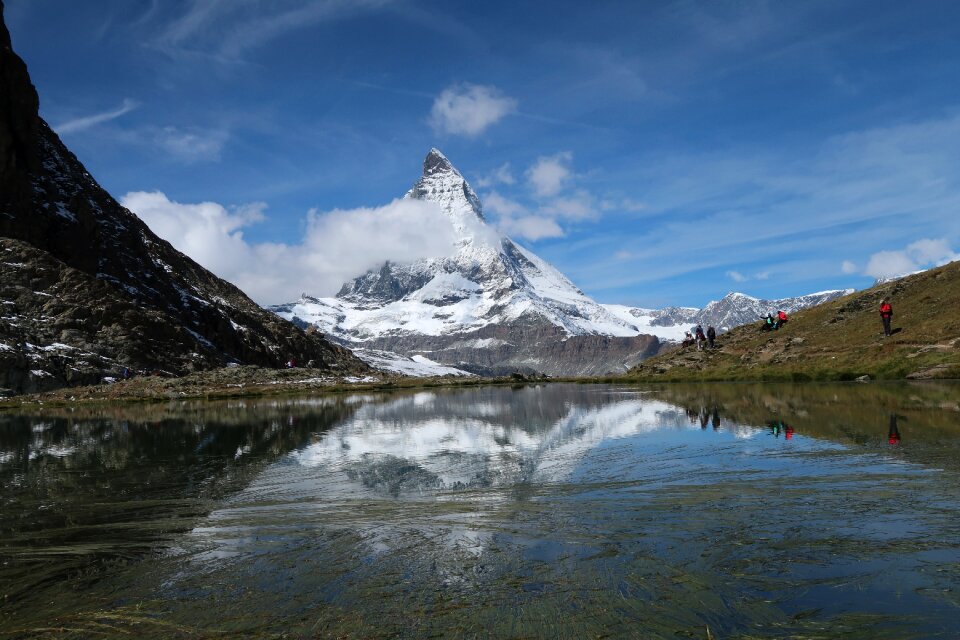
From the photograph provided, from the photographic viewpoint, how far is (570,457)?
66.7ft

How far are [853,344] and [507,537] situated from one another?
173 ft

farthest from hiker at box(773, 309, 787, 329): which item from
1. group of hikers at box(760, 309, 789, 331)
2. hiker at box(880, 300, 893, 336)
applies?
hiker at box(880, 300, 893, 336)

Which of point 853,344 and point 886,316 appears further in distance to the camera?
point 853,344

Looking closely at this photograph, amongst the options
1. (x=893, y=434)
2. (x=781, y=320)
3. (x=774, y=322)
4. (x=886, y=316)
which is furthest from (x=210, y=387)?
(x=893, y=434)

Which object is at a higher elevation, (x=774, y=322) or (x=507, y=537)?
(x=774, y=322)

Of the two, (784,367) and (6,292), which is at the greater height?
(6,292)

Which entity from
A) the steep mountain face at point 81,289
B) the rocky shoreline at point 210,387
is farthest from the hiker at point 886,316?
the steep mountain face at point 81,289

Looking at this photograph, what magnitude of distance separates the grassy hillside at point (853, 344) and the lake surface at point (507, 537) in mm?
26389

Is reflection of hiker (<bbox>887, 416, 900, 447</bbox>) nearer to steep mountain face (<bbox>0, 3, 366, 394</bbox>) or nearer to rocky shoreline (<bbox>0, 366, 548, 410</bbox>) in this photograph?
rocky shoreline (<bbox>0, 366, 548, 410</bbox>)

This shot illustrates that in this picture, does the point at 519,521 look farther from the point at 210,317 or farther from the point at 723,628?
the point at 210,317

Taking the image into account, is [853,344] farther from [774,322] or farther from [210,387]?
[210,387]

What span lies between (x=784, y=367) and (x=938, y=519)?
48379 mm

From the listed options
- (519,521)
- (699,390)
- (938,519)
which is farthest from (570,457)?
(699,390)

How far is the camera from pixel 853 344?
54031mm
